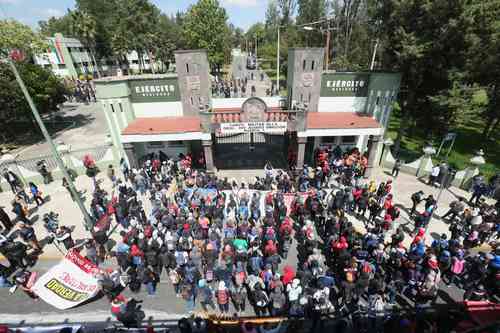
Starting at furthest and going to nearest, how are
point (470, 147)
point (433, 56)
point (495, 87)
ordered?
1. point (470, 147)
2. point (495, 87)
3. point (433, 56)

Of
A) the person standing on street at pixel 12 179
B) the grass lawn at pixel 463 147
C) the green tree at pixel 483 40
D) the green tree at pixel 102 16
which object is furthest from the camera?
the green tree at pixel 102 16

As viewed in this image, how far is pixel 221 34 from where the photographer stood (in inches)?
1719

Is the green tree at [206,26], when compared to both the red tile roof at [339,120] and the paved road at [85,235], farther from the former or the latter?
the paved road at [85,235]

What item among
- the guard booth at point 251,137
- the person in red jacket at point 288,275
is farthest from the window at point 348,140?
the person in red jacket at point 288,275

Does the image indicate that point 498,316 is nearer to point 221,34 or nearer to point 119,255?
point 119,255

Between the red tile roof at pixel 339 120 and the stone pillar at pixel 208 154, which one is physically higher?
the red tile roof at pixel 339 120

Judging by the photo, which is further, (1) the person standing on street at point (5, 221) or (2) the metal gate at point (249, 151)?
(2) the metal gate at point (249, 151)

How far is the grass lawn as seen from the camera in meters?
17.5

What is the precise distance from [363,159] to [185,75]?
1360 cm

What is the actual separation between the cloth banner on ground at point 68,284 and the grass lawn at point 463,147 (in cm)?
2029

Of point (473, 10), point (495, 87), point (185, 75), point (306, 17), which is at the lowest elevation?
point (495, 87)

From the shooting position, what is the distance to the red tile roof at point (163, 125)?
588 inches

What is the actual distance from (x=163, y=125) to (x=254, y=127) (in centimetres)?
651

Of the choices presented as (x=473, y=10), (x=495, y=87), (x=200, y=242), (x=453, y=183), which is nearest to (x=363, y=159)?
(x=453, y=183)
